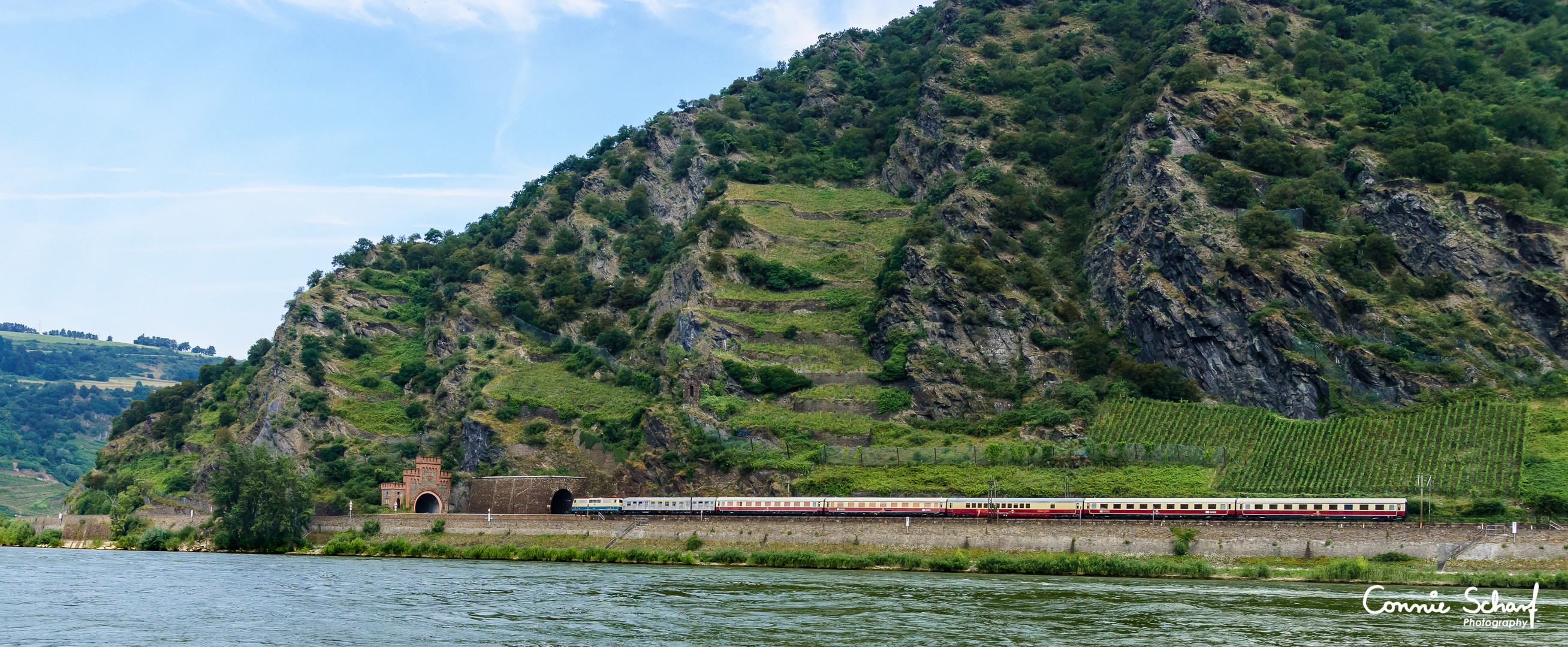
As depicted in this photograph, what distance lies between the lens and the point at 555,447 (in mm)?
99312

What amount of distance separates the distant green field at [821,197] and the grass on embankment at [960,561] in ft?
197

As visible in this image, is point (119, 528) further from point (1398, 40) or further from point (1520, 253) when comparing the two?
point (1398, 40)

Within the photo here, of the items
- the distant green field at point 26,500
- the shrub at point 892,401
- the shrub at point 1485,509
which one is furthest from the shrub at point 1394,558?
the distant green field at point 26,500

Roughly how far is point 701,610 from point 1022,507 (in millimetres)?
30913

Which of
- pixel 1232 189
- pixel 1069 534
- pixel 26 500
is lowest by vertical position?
pixel 26 500

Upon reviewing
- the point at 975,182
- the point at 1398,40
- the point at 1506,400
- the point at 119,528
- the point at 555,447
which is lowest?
the point at 119,528

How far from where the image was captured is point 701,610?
47500 mm

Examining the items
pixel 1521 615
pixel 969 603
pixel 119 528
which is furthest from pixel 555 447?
pixel 1521 615

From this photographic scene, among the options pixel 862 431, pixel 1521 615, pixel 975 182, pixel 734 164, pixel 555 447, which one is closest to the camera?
pixel 1521 615

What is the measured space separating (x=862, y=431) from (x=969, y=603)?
1654 inches

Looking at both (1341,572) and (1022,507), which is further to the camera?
(1022,507)

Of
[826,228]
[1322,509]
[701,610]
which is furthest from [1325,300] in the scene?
[701,610]

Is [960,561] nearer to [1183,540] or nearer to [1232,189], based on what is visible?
[1183,540]

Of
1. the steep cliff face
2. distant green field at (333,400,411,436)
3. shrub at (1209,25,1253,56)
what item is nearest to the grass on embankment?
distant green field at (333,400,411,436)
